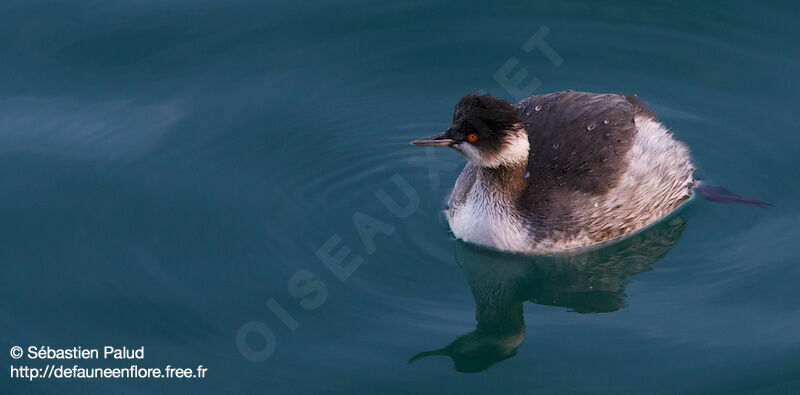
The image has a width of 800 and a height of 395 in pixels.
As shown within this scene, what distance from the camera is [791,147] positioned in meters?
12.7

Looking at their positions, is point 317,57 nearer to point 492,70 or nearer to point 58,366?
point 492,70

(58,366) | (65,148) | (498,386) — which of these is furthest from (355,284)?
(65,148)

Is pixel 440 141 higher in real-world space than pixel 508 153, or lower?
higher

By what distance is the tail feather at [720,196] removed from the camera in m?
11.9

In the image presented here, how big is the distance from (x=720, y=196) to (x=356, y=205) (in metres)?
3.79

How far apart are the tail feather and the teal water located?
102mm

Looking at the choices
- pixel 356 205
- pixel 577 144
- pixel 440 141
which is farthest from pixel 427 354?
pixel 577 144

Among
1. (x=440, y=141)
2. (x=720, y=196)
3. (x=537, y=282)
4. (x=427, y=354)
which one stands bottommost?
(x=427, y=354)

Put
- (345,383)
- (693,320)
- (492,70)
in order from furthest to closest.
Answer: (492,70)
(693,320)
(345,383)

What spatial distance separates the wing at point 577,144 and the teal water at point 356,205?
Result: 0.81 m

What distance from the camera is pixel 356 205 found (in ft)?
39.3

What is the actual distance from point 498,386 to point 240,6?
702 centimetres

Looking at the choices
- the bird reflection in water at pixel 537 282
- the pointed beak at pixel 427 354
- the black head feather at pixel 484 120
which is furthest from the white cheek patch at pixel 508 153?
the pointed beak at pixel 427 354

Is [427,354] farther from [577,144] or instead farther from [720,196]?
[720,196]
